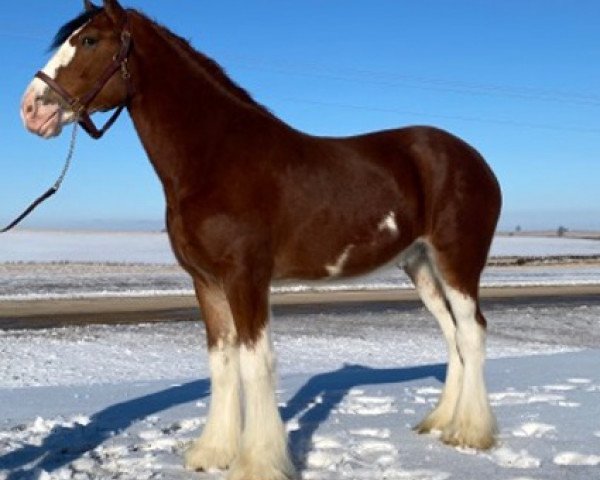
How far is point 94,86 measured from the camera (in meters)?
4.82

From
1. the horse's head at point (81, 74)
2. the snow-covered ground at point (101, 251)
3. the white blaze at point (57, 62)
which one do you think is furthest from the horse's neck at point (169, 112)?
the snow-covered ground at point (101, 251)

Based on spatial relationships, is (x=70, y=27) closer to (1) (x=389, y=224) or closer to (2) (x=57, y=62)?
(2) (x=57, y=62)

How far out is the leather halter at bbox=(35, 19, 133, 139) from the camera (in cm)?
475

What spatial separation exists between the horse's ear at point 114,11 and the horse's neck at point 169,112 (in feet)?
0.35

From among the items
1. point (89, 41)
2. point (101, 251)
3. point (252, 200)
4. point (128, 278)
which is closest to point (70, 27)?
point (89, 41)

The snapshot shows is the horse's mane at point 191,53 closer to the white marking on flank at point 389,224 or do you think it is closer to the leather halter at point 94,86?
the leather halter at point 94,86

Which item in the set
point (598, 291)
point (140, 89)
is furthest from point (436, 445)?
point (598, 291)

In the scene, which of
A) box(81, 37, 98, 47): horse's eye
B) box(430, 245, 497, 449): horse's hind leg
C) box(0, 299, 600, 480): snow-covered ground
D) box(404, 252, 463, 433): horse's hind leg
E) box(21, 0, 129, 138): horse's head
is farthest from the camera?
box(404, 252, 463, 433): horse's hind leg

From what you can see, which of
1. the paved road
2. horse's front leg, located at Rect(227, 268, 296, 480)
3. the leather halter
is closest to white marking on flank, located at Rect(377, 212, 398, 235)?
horse's front leg, located at Rect(227, 268, 296, 480)

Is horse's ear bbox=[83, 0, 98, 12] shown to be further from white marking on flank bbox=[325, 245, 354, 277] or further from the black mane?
white marking on flank bbox=[325, 245, 354, 277]

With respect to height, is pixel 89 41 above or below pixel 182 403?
above

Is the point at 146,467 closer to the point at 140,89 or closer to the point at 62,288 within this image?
the point at 140,89

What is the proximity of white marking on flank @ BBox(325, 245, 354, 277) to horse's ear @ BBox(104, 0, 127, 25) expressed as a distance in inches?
80.6

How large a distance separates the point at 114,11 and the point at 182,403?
3.80 meters
